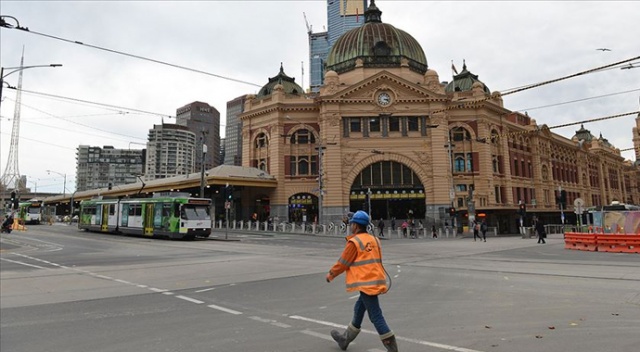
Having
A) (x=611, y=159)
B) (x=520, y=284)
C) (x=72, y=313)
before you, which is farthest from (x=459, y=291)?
(x=611, y=159)

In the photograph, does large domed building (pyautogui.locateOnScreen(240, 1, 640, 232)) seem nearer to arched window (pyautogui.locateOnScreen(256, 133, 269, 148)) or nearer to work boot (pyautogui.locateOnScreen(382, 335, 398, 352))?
arched window (pyautogui.locateOnScreen(256, 133, 269, 148))

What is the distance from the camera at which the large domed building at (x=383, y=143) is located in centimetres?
4731

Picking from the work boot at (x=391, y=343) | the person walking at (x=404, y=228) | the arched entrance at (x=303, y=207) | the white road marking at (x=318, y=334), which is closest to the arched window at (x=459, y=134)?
the person walking at (x=404, y=228)

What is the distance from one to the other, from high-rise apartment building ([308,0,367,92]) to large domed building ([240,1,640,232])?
175 ft

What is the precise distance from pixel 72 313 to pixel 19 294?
10.3ft

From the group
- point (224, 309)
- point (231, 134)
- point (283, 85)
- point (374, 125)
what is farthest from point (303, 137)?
point (231, 134)

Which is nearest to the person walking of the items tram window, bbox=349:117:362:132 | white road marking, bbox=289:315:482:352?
tram window, bbox=349:117:362:132

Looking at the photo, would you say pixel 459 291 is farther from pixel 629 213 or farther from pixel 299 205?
pixel 299 205

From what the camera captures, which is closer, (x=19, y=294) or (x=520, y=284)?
(x=19, y=294)

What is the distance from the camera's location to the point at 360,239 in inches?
205

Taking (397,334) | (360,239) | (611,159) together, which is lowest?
(397,334)

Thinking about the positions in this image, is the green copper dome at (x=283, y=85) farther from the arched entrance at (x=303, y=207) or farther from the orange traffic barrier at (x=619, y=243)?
the orange traffic barrier at (x=619, y=243)

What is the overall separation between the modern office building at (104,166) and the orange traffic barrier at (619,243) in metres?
101

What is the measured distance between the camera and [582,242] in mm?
22000
